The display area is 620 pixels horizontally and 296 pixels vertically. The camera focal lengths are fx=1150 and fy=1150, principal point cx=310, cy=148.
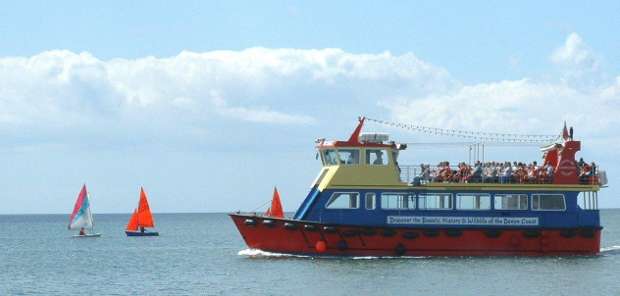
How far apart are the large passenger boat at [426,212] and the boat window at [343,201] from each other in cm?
4

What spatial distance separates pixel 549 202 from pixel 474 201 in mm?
2780

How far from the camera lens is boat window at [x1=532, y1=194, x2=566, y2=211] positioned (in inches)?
1631

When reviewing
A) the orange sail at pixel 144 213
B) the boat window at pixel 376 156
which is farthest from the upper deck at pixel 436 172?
the orange sail at pixel 144 213

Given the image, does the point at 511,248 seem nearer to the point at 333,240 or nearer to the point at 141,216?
the point at 333,240

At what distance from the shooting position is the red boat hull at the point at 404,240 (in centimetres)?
4022

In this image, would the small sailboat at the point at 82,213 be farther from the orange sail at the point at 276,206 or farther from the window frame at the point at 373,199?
the window frame at the point at 373,199

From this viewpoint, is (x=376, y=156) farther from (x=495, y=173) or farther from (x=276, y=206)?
(x=276, y=206)

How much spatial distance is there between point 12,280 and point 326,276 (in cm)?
1243

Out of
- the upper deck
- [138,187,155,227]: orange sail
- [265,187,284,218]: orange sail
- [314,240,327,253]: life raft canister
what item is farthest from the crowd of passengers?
[138,187,155,227]: orange sail

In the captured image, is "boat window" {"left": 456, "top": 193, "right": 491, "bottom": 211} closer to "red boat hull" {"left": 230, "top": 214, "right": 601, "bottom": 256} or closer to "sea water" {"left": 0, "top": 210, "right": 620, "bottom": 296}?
"red boat hull" {"left": 230, "top": 214, "right": 601, "bottom": 256}

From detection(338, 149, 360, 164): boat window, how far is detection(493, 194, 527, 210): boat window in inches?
205

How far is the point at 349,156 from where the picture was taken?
41.2 meters

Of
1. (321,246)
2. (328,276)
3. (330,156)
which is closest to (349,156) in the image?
(330,156)

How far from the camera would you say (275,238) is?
40562mm
